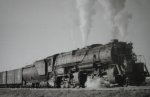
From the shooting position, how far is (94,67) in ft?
49.7

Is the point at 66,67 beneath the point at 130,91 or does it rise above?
above

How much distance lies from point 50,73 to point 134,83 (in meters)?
9.02

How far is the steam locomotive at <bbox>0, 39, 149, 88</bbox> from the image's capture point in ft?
44.0

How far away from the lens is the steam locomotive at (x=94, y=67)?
44.0 feet

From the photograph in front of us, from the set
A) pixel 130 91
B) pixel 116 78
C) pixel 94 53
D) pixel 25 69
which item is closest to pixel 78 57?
pixel 94 53

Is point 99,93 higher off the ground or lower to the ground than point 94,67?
lower

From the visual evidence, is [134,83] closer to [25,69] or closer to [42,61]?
[42,61]

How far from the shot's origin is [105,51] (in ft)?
47.8

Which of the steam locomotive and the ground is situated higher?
the steam locomotive

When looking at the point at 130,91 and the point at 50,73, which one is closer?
the point at 130,91

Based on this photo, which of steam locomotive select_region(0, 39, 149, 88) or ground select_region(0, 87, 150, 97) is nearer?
ground select_region(0, 87, 150, 97)

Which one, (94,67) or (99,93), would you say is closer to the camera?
(99,93)

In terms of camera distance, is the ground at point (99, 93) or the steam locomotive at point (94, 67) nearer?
the ground at point (99, 93)

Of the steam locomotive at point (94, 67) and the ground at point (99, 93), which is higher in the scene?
the steam locomotive at point (94, 67)
